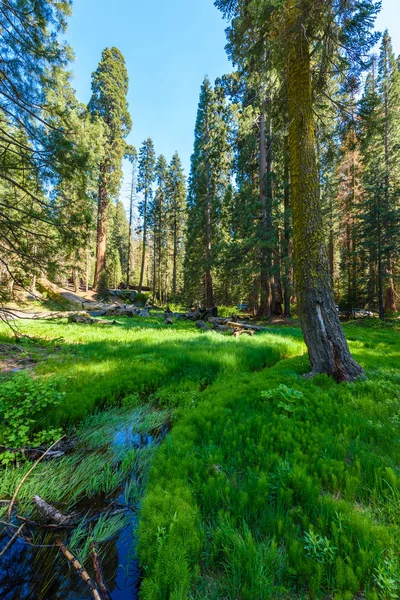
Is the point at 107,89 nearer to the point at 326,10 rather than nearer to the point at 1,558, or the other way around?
→ the point at 326,10

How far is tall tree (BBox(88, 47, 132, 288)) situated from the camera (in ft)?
72.9

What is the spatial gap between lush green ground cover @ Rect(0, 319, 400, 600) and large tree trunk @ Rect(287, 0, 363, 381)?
526mm

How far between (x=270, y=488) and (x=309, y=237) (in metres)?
4.05

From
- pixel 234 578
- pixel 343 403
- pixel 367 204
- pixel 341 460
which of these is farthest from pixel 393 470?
pixel 367 204

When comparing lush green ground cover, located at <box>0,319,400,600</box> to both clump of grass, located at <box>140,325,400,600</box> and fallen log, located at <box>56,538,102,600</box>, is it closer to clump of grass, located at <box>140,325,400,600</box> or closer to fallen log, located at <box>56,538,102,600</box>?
clump of grass, located at <box>140,325,400,600</box>

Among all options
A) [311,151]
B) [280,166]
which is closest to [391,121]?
[280,166]

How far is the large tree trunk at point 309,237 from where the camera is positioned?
14.5 feet

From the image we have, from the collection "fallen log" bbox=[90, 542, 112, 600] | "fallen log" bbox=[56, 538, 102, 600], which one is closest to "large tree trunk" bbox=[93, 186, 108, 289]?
"fallen log" bbox=[56, 538, 102, 600]

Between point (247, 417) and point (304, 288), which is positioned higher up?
point (304, 288)

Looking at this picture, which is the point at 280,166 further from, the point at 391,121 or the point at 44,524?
the point at 44,524

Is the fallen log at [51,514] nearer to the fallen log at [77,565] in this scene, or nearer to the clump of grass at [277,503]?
the fallen log at [77,565]

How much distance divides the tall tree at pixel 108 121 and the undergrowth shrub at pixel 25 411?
830 inches

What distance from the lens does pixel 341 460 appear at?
235 centimetres

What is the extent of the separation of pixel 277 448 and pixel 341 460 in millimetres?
606
